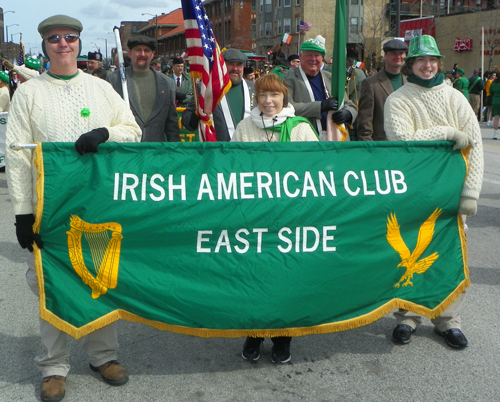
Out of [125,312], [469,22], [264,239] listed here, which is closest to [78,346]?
[125,312]

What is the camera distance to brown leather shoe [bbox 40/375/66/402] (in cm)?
336

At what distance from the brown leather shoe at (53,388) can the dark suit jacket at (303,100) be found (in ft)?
9.11

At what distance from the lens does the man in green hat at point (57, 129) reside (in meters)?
3.36

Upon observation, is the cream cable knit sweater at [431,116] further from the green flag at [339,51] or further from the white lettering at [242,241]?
the white lettering at [242,241]

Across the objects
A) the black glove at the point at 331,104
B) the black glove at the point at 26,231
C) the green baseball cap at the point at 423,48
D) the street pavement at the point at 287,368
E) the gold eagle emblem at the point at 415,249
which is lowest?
the street pavement at the point at 287,368

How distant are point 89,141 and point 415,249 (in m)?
1.97

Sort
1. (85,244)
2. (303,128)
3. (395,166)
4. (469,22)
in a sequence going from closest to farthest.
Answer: (85,244) → (395,166) → (303,128) → (469,22)

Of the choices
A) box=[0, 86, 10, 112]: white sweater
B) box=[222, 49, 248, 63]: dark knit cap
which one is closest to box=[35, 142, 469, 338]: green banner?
box=[222, 49, 248, 63]: dark knit cap

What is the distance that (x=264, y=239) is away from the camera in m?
3.52

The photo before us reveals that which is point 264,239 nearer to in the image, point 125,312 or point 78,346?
point 125,312

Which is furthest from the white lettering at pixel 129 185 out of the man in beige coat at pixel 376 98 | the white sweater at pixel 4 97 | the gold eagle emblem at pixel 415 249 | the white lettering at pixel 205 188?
the white sweater at pixel 4 97

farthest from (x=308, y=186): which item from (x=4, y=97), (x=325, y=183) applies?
(x=4, y=97)

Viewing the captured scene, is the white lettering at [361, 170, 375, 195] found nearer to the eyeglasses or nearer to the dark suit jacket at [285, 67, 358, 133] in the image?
the dark suit jacket at [285, 67, 358, 133]

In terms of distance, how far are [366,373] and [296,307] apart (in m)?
0.62
